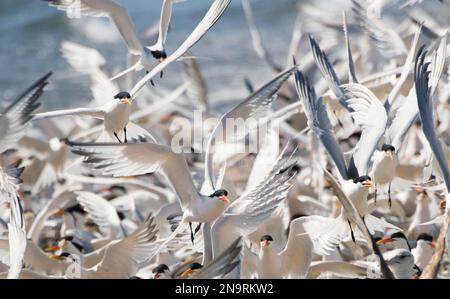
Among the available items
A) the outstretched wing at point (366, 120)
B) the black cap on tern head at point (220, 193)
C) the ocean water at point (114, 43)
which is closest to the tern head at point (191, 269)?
the black cap on tern head at point (220, 193)

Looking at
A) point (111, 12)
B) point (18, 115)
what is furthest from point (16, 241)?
point (111, 12)

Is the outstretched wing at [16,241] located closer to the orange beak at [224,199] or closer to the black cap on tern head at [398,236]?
the orange beak at [224,199]

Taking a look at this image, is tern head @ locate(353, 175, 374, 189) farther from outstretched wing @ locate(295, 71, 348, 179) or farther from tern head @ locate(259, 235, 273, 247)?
tern head @ locate(259, 235, 273, 247)

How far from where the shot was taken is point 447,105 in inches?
320

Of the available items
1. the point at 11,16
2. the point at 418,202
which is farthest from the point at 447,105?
the point at 11,16

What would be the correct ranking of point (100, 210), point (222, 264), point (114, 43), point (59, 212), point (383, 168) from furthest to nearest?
point (114, 43), point (59, 212), point (100, 210), point (383, 168), point (222, 264)

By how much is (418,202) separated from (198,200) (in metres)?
1.99

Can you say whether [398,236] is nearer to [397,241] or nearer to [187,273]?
[397,241]

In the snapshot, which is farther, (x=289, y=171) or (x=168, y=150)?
(x=289, y=171)

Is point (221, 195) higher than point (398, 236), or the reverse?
point (221, 195)

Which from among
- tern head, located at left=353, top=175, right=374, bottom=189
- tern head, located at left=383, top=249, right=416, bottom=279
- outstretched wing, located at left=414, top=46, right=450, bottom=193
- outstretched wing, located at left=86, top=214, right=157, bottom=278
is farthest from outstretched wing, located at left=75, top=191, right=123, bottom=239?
outstretched wing, located at left=414, top=46, right=450, bottom=193

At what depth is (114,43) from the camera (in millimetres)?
17656
